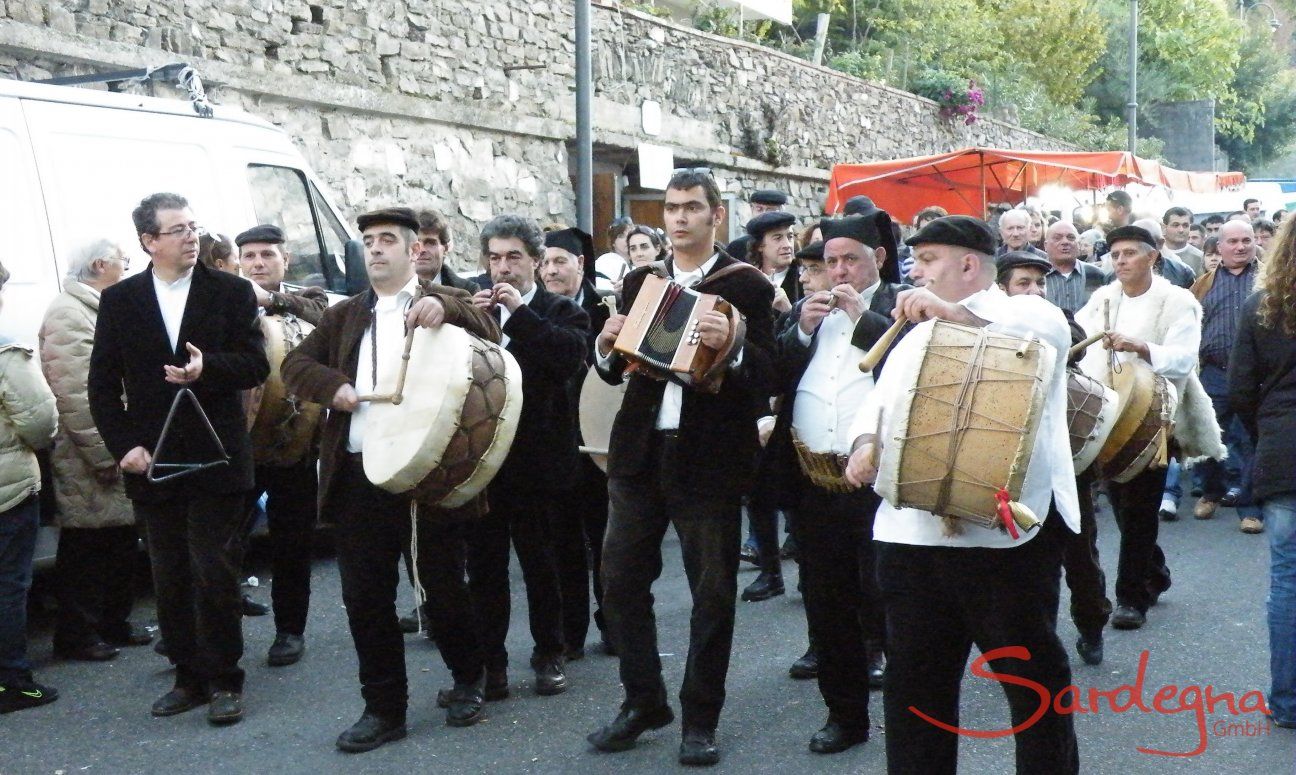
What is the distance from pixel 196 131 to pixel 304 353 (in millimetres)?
2907

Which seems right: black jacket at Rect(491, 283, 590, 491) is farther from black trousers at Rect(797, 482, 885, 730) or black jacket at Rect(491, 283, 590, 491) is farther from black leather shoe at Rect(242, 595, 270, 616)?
black leather shoe at Rect(242, 595, 270, 616)

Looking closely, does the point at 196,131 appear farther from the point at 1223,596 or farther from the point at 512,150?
the point at 512,150

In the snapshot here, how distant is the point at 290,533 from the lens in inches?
266

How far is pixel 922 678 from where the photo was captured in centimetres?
394

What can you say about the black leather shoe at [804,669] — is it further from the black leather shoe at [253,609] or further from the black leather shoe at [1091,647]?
the black leather shoe at [253,609]

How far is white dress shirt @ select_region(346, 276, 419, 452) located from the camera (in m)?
5.28

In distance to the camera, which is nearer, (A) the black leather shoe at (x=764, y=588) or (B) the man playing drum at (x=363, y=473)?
(B) the man playing drum at (x=363, y=473)

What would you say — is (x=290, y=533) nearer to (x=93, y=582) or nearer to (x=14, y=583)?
(x=93, y=582)

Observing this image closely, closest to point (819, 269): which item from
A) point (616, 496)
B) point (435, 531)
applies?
point (616, 496)

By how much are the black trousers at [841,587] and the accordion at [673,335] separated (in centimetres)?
78

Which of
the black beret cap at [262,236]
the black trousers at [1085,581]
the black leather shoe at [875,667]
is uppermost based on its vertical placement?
the black beret cap at [262,236]

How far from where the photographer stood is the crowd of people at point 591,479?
3967 millimetres

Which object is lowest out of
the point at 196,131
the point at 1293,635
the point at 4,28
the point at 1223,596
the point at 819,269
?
the point at 1223,596

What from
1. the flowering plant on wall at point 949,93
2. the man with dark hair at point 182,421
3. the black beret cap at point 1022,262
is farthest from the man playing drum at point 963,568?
the flowering plant on wall at point 949,93
